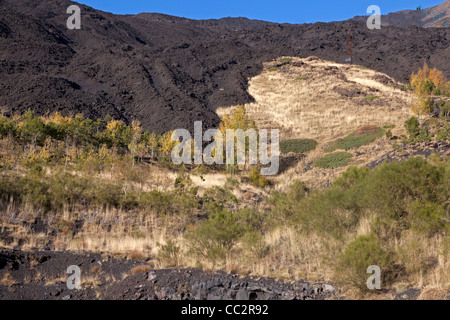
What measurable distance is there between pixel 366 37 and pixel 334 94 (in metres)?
48.8

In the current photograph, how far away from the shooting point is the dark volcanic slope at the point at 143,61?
1588 inches

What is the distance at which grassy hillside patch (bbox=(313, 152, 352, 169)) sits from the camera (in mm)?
25819

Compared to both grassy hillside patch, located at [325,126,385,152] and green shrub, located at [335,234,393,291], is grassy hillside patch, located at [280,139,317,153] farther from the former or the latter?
green shrub, located at [335,234,393,291]

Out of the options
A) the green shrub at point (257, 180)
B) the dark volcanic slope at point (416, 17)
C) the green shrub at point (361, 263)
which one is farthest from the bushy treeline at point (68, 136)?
the dark volcanic slope at point (416, 17)

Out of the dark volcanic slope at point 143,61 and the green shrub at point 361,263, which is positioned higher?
the dark volcanic slope at point 143,61

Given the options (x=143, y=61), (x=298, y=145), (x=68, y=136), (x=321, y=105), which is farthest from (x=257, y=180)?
(x=143, y=61)

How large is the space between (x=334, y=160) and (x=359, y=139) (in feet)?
14.9

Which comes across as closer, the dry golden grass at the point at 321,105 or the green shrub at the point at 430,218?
the green shrub at the point at 430,218

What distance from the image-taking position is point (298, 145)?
1328 inches

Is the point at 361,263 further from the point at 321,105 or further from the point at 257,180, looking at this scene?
the point at 321,105

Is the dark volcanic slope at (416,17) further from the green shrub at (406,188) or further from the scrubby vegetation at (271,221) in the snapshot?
the green shrub at (406,188)

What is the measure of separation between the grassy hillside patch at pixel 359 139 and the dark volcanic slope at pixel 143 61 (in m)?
14.2

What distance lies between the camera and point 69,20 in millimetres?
74375

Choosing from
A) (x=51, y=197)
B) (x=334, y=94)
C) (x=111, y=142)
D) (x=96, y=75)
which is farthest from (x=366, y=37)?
(x=51, y=197)
